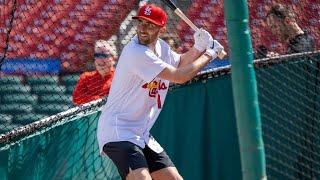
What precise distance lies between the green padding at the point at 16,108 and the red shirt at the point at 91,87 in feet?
4.33

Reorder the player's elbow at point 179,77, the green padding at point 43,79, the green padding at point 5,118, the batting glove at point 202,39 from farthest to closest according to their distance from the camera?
1. the green padding at point 43,79
2. the green padding at point 5,118
3. the batting glove at point 202,39
4. the player's elbow at point 179,77

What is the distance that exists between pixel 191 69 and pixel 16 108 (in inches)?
128

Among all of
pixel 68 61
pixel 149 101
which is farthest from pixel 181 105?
pixel 68 61

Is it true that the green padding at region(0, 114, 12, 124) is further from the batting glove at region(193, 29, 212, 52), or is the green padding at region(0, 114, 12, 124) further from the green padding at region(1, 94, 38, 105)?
the batting glove at region(193, 29, 212, 52)

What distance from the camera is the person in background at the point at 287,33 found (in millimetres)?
6977

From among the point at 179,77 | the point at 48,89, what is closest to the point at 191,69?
the point at 179,77

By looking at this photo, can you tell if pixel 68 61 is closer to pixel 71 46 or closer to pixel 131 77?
pixel 71 46

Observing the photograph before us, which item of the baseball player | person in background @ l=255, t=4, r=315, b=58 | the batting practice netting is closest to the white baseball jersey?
the baseball player

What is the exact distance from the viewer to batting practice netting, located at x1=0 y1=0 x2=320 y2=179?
5922mm

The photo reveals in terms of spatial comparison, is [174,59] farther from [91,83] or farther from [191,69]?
[91,83]

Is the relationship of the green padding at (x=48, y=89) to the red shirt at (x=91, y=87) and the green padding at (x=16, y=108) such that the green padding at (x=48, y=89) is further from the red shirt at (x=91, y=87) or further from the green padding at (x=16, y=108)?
the red shirt at (x=91, y=87)

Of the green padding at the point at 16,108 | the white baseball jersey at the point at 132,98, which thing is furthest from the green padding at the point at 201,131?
the green padding at the point at 16,108

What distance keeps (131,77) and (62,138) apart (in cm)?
102

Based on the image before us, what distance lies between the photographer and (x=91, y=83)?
6719 millimetres
